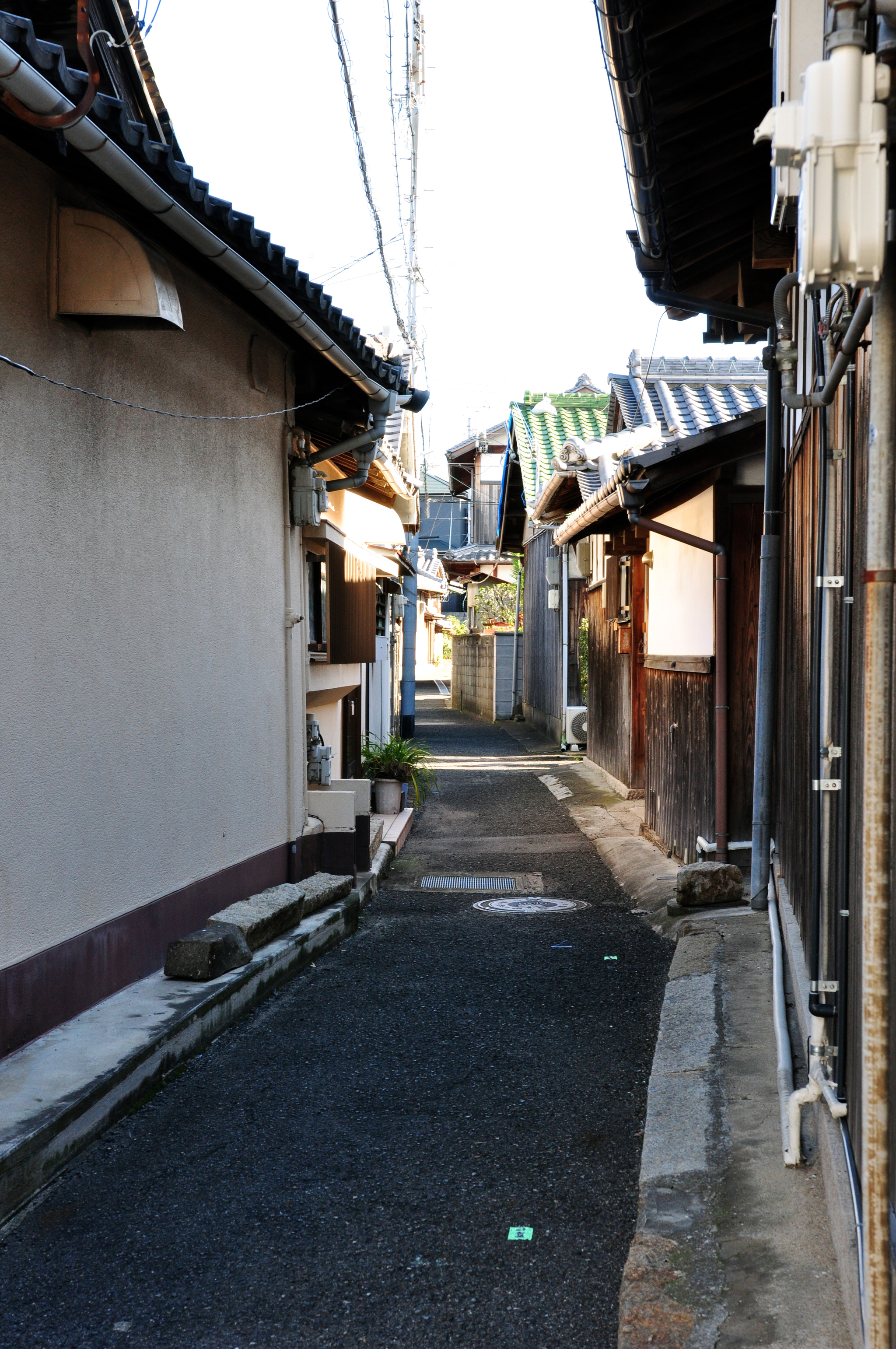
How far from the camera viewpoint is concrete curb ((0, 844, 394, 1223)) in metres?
4.04

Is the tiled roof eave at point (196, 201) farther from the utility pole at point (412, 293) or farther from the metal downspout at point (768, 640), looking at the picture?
the utility pole at point (412, 293)

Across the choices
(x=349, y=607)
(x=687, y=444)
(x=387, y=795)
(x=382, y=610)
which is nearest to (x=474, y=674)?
(x=382, y=610)

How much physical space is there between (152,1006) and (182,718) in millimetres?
1849

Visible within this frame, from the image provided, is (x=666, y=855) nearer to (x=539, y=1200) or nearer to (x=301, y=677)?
(x=301, y=677)

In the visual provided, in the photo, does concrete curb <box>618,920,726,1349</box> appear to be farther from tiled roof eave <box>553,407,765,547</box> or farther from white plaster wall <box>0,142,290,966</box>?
tiled roof eave <box>553,407,765,547</box>

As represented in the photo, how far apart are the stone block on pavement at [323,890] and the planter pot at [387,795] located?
4.80 meters

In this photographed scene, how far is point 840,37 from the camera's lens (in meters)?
2.32

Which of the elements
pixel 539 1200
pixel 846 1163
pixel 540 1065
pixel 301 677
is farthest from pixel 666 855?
pixel 846 1163

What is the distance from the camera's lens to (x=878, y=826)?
8.13 ft

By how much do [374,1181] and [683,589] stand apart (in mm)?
7462

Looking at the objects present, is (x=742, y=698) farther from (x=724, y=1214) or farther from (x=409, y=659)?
(x=409, y=659)

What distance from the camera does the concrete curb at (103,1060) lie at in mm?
4043

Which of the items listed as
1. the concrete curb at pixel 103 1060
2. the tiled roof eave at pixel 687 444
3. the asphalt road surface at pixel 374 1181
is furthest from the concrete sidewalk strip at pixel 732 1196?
the tiled roof eave at pixel 687 444

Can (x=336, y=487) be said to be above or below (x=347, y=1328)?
above
